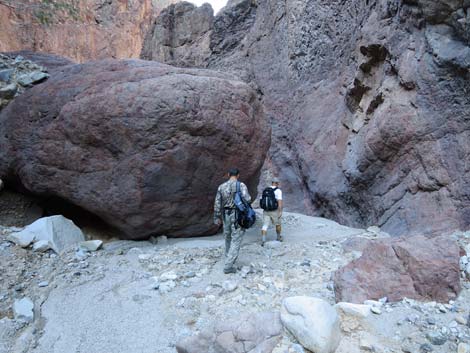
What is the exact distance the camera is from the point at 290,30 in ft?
42.6

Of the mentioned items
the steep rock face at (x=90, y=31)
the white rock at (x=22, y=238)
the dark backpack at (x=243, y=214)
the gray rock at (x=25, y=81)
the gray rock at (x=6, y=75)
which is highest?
the steep rock face at (x=90, y=31)

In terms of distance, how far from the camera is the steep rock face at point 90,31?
70.9ft

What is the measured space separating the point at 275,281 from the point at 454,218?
10.8 ft

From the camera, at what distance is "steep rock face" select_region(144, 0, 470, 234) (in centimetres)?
593

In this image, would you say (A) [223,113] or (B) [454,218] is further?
(A) [223,113]

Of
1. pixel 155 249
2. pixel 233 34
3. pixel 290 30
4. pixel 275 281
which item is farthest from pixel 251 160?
pixel 233 34

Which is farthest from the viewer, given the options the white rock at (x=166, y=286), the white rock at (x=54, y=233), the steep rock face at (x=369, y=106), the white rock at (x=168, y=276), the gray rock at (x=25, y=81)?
the gray rock at (x=25, y=81)

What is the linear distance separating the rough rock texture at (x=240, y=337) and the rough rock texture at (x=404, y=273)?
0.90 metres

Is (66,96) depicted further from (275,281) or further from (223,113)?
(275,281)

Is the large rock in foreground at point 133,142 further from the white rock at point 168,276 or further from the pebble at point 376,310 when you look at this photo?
the pebble at point 376,310

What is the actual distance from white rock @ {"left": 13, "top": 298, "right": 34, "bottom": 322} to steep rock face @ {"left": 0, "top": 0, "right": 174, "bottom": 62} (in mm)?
20083

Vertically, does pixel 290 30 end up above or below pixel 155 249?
above

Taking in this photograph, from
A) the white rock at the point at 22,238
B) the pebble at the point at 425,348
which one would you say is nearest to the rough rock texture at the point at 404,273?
the pebble at the point at 425,348

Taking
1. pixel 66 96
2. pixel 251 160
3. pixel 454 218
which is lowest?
pixel 454 218
